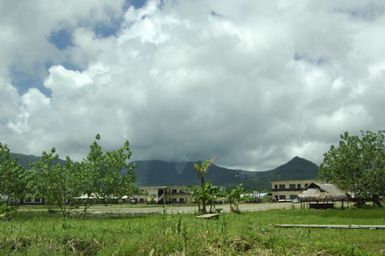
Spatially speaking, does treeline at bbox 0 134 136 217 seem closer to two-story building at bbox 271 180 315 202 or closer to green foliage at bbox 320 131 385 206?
green foliage at bbox 320 131 385 206

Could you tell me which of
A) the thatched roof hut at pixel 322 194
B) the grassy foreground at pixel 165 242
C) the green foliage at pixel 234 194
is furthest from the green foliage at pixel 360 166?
the grassy foreground at pixel 165 242

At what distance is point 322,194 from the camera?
61406mm

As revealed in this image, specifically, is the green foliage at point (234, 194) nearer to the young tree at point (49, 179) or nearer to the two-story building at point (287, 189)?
the young tree at point (49, 179)

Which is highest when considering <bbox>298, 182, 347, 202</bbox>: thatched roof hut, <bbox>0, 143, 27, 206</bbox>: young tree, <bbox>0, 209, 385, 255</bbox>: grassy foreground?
<bbox>0, 143, 27, 206</bbox>: young tree

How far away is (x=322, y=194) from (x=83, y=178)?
113 ft

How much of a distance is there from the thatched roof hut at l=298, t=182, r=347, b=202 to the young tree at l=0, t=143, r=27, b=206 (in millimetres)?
35300

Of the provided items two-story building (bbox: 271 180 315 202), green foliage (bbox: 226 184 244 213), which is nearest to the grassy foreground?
green foliage (bbox: 226 184 244 213)

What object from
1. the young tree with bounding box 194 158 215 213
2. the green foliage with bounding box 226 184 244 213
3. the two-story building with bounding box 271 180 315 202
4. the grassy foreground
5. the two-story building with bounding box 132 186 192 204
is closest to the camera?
the grassy foreground

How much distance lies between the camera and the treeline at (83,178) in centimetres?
4016

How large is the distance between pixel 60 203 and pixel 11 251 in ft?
96.0

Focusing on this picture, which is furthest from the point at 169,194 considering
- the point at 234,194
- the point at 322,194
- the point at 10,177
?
the point at 234,194

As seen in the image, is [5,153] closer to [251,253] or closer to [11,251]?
[11,251]

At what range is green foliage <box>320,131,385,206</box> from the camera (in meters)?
62.2

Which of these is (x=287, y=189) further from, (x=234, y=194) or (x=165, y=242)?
(x=165, y=242)
